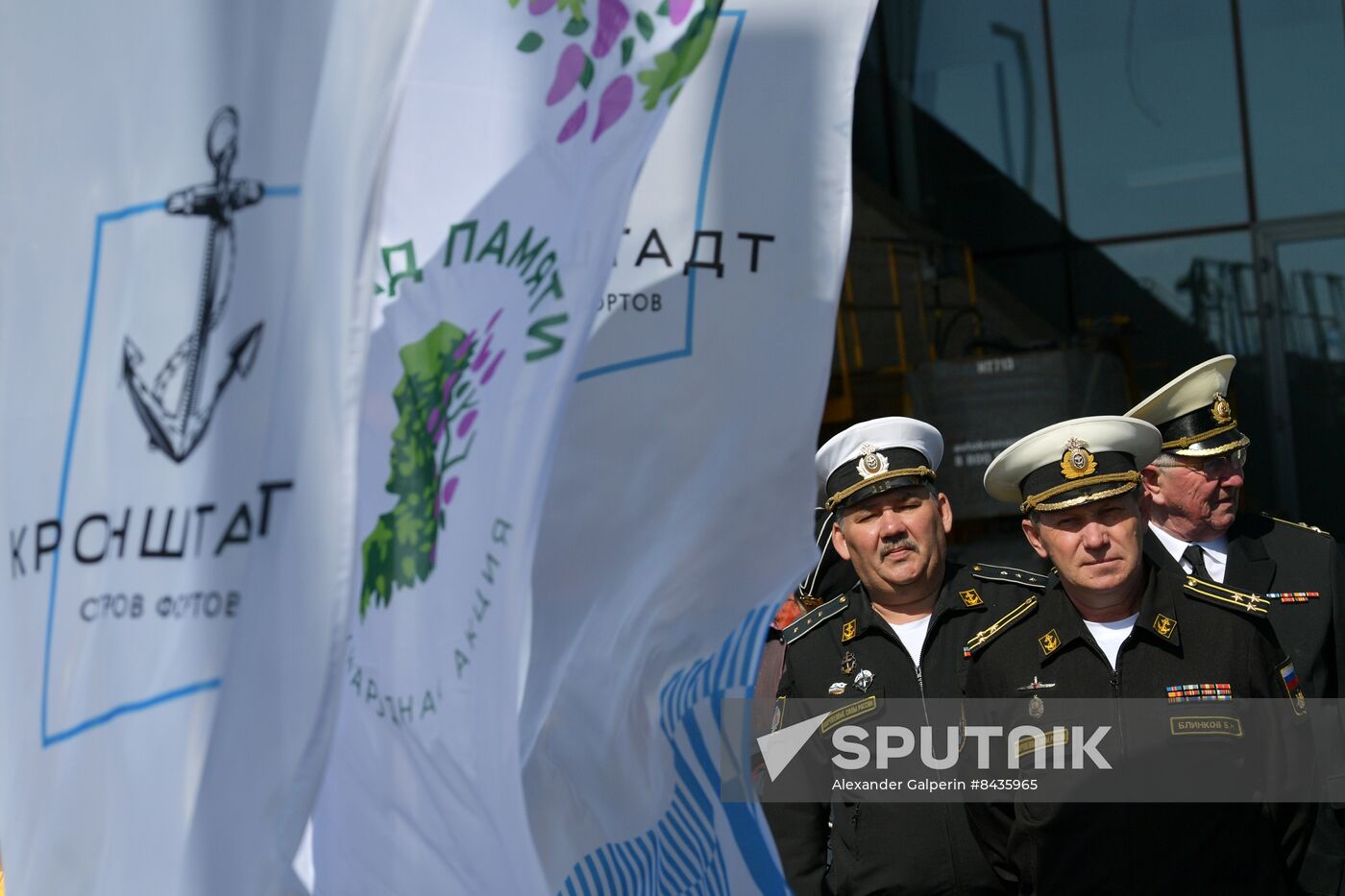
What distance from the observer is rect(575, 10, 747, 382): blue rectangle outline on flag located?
235 centimetres

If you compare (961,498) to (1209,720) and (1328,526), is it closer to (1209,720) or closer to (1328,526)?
(1328,526)

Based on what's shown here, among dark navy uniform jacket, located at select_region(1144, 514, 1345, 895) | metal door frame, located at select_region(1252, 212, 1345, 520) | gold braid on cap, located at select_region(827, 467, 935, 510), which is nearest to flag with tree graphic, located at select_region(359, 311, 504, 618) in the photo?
gold braid on cap, located at select_region(827, 467, 935, 510)

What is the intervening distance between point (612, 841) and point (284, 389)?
93cm

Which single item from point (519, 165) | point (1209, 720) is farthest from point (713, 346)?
point (1209, 720)

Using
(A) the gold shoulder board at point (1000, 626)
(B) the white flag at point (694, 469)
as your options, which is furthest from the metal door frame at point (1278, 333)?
(B) the white flag at point (694, 469)

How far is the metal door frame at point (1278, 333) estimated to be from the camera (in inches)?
394

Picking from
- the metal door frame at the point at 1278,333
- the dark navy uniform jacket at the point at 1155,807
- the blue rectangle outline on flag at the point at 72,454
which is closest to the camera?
the blue rectangle outline on flag at the point at 72,454

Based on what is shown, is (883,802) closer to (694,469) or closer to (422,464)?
(694,469)

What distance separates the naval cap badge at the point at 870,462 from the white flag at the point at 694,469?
1.21 metres

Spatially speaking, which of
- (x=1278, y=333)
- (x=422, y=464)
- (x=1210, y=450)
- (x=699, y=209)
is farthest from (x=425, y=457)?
(x=1278, y=333)

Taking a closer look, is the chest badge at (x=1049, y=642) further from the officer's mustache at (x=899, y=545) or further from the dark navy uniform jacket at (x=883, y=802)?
the officer's mustache at (x=899, y=545)

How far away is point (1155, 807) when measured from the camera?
2943 mm

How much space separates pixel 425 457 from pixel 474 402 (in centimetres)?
9

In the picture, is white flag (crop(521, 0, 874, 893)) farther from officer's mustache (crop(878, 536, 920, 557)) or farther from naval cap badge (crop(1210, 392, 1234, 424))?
naval cap badge (crop(1210, 392, 1234, 424))
